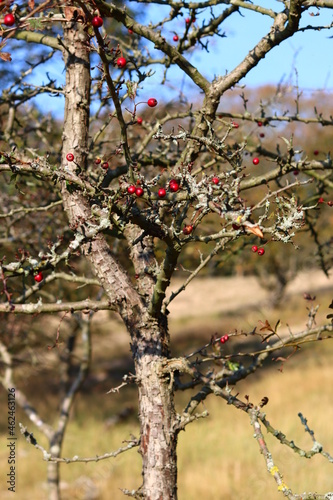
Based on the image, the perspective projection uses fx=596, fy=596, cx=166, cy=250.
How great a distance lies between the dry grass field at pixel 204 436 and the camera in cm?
835

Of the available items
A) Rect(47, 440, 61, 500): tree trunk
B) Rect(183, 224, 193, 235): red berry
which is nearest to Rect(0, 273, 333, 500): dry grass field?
Rect(183, 224, 193, 235): red berry

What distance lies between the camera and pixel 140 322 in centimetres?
304

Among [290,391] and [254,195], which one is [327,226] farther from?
[290,391]

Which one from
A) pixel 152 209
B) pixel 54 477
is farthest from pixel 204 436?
pixel 152 209

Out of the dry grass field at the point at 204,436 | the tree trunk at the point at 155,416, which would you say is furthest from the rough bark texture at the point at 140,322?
the dry grass field at the point at 204,436

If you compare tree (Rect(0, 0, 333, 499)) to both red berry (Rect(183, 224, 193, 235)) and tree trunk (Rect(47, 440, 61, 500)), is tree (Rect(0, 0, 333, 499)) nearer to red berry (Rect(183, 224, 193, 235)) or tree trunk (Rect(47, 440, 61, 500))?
red berry (Rect(183, 224, 193, 235))

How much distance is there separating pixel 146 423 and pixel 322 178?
2184mm

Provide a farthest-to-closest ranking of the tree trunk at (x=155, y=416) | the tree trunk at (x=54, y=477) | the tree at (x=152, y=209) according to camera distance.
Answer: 1. the tree trunk at (x=54, y=477)
2. the tree trunk at (x=155, y=416)
3. the tree at (x=152, y=209)

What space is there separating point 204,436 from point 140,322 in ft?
28.5

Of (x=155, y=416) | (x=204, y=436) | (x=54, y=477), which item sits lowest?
(x=155, y=416)

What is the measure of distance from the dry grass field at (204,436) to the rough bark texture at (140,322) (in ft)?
1.25

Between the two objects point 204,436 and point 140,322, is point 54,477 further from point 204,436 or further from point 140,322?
point 204,436

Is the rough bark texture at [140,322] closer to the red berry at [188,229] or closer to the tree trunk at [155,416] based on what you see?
the tree trunk at [155,416]

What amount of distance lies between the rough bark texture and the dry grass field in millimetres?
381
